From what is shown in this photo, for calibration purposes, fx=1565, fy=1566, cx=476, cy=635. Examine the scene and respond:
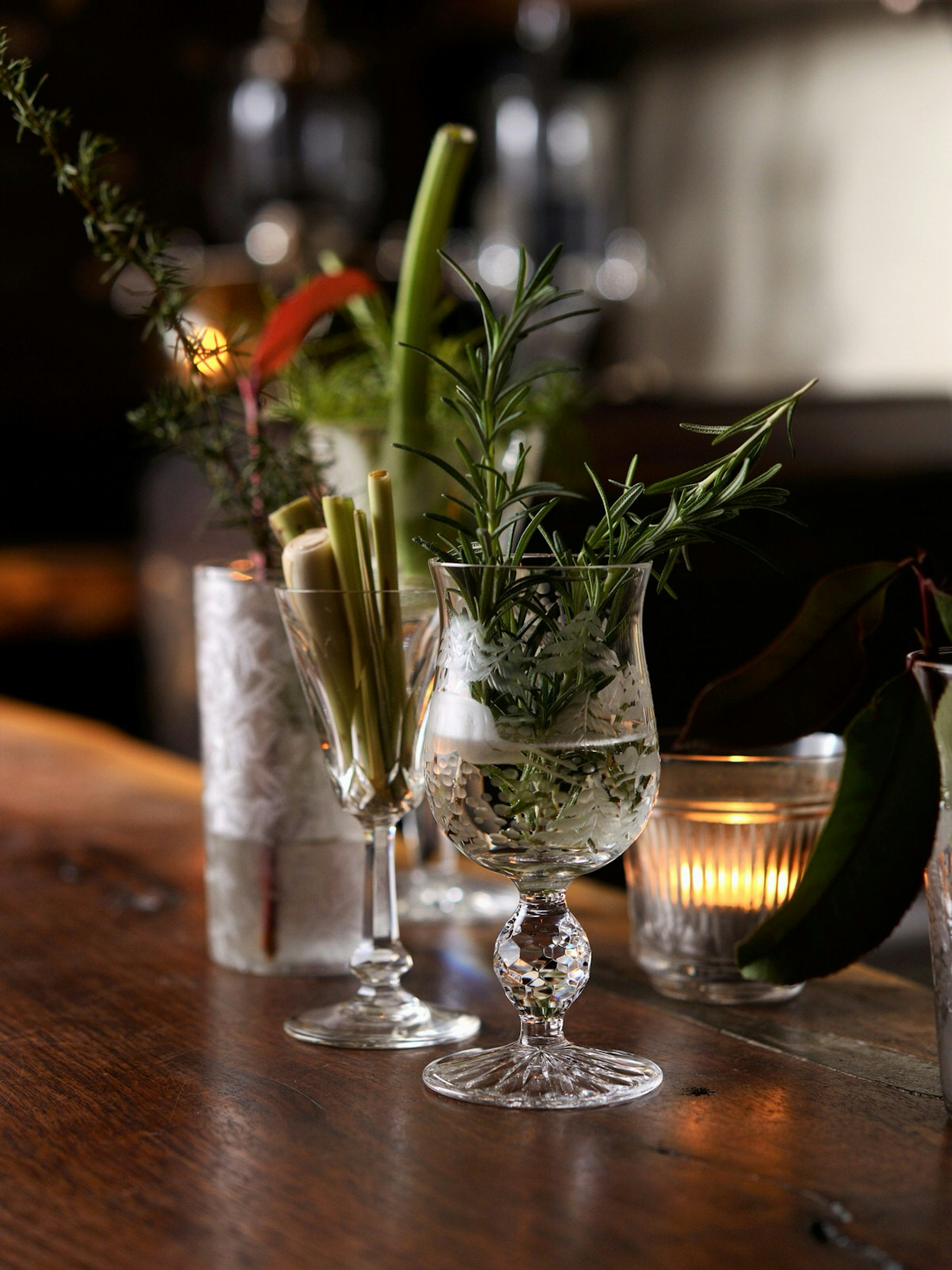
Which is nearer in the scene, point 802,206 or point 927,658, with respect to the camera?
point 927,658

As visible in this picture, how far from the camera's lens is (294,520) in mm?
619

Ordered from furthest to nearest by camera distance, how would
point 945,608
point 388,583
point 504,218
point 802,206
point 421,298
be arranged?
point 504,218 < point 802,206 < point 421,298 < point 388,583 < point 945,608

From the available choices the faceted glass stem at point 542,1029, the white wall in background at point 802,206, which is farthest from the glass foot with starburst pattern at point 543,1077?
the white wall in background at point 802,206

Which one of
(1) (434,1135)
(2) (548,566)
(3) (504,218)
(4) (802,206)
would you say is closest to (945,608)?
(2) (548,566)

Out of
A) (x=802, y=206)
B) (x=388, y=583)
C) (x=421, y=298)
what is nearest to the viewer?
(x=388, y=583)

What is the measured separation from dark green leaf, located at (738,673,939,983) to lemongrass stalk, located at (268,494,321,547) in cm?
23

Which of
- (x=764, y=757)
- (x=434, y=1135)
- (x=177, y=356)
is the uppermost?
(x=177, y=356)

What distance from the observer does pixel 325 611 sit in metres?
0.59

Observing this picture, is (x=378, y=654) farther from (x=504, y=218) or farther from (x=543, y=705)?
(x=504, y=218)

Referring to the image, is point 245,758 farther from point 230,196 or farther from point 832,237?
point 230,196

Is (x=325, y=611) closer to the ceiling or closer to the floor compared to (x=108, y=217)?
closer to the floor

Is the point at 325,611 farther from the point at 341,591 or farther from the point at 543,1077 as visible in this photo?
the point at 543,1077

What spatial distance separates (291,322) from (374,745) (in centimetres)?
21

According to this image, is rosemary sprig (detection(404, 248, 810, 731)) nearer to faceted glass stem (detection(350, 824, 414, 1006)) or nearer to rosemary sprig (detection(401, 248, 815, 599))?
rosemary sprig (detection(401, 248, 815, 599))
